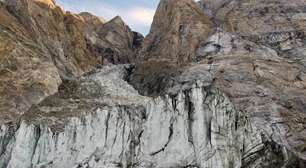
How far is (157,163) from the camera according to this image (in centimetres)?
4097

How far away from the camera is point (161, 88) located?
234 ft

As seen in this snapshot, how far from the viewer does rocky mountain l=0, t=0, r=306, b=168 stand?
41.5 m

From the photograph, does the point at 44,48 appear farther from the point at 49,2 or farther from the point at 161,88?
the point at 161,88

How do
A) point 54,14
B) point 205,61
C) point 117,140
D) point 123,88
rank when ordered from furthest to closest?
point 54,14 < point 205,61 < point 123,88 < point 117,140

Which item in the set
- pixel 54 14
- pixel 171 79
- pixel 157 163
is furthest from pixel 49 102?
pixel 54 14

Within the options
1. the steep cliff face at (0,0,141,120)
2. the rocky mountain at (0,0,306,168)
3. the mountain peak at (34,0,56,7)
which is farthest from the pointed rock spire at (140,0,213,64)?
the mountain peak at (34,0,56,7)

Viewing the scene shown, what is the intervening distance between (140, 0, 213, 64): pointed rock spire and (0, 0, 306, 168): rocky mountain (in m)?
0.22

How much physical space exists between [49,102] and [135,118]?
21821 mm

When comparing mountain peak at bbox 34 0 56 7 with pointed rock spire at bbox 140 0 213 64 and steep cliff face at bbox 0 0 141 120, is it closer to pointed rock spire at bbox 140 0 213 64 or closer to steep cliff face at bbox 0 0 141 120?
steep cliff face at bbox 0 0 141 120

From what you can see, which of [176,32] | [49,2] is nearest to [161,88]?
[176,32]

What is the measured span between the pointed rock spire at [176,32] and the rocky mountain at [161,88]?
22 centimetres

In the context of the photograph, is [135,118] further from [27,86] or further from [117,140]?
[27,86]

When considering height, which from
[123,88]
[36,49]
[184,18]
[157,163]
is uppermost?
[184,18]

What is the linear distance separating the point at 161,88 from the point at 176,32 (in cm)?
1690
